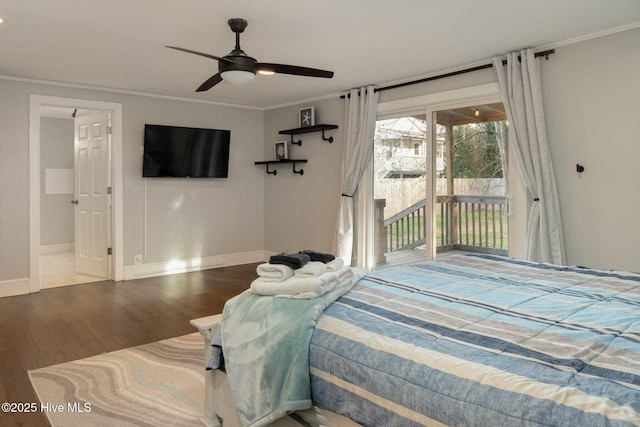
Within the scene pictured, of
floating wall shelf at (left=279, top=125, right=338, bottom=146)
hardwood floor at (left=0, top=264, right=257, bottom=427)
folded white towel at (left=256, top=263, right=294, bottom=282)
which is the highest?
floating wall shelf at (left=279, top=125, right=338, bottom=146)

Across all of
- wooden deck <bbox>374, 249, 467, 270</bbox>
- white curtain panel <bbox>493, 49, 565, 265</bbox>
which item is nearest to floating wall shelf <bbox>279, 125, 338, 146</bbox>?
wooden deck <bbox>374, 249, 467, 270</bbox>

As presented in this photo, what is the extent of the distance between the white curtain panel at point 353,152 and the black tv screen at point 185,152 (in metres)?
1.91

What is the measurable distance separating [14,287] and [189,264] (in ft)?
6.64

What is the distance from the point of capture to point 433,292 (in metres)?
1.91

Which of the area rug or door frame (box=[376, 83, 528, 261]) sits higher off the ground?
door frame (box=[376, 83, 528, 261])

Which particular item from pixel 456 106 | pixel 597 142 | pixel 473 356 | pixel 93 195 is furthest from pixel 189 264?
pixel 473 356

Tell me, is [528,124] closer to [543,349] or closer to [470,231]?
[470,231]

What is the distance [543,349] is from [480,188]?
10.5 feet

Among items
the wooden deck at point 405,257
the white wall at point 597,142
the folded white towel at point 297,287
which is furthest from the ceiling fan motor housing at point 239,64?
the wooden deck at point 405,257

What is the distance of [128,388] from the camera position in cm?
257

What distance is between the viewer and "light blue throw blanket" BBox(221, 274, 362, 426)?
1.53 m

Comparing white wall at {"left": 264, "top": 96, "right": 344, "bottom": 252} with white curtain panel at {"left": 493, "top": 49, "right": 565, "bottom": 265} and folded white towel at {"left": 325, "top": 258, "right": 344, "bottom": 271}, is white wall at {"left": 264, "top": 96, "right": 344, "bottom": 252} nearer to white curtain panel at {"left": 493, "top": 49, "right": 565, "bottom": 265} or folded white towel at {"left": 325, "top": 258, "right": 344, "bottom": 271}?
white curtain panel at {"left": 493, "top": 49, "right": 565, "bottom": 265}

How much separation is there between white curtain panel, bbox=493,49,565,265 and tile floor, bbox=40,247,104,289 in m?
5.07

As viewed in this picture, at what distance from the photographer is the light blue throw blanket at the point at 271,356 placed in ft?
5.01
